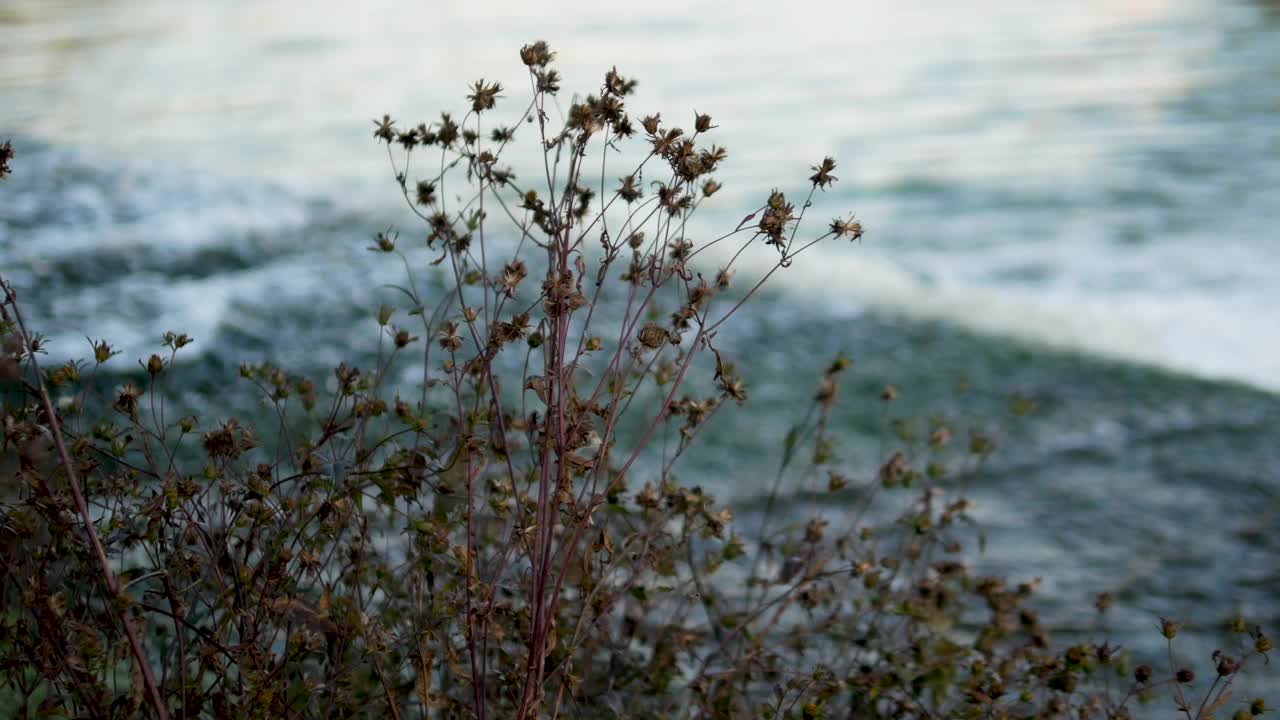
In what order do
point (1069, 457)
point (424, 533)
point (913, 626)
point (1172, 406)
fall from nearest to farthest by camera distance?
point (424, 533)
point (913, 626)
point (1069, 457)
point (1172, 406)

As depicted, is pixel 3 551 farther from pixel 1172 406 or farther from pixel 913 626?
pixel 1172 406

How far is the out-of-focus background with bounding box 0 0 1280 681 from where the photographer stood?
5324 millimetres

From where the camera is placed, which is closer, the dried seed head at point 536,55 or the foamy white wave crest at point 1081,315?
the dried seed head at point 536,55

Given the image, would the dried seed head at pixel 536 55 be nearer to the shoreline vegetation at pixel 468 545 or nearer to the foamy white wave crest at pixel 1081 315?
the shoreline vegetation at pixel 468 545

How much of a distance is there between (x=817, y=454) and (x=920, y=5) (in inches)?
702

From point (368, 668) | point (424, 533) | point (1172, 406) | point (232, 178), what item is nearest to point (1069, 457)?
point (1172, 406)

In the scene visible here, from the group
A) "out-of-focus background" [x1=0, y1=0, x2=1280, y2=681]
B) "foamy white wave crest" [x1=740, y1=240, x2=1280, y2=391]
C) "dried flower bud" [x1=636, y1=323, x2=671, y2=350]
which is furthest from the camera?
"foamy white wave crest" [x1=740, y1=240, x2=1280, y2=391]

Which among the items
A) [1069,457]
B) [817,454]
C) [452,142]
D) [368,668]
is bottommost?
[1069,457]

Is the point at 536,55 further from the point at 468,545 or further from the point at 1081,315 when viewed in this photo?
the point at 1081,315

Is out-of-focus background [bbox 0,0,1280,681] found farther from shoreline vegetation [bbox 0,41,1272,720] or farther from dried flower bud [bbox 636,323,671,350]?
dried flower bud [bbox 636,323,671,350]

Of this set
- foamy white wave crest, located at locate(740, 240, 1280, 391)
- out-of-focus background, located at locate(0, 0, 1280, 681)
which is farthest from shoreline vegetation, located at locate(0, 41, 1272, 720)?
foamy white wave crest, located at locate(740, 240, 1280, 391)

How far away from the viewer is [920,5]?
19562mm

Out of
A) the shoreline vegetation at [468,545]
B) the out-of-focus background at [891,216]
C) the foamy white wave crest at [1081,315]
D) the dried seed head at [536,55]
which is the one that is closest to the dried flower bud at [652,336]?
the shoreline vegetation at [468,545]

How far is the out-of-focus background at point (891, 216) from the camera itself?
532 cm
